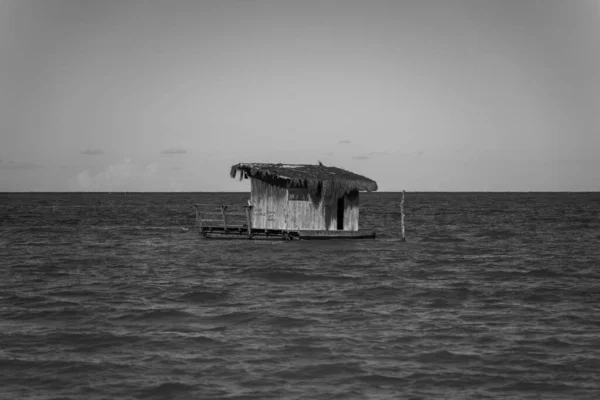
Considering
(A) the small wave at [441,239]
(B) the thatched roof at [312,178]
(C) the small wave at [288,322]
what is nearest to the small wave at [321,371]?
(C) the small wave at [288,322]

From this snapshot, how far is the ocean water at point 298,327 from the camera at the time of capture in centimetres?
1179

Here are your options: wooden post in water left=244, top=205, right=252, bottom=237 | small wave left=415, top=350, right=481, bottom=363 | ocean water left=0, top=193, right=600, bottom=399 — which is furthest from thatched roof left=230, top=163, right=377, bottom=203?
small wave left=415, top=350, right=481, bottom=363

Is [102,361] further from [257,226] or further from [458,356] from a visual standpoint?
[257,226]

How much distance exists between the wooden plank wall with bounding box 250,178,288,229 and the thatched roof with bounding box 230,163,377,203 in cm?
47

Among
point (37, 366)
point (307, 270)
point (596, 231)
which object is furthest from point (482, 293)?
point (596, 231)

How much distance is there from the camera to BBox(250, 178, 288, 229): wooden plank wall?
33.9 metres

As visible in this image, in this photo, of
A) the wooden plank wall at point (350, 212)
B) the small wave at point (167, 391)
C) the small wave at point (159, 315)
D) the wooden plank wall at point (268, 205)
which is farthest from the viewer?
the wooden plank wall at point (350, 212)

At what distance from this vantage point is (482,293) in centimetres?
2103

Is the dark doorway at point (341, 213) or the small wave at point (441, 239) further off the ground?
the dark doorway at point (341, 213)

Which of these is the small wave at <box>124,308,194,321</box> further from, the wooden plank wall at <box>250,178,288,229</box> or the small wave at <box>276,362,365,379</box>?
the wooden plank wall at <box>250,178,288,229</box>

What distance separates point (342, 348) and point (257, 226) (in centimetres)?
2116

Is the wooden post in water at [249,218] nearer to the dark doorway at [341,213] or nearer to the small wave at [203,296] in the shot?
the dark doorway at [341,213]

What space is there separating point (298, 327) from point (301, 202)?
59.3 feet

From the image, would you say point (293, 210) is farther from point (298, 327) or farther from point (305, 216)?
point (298, 327)
